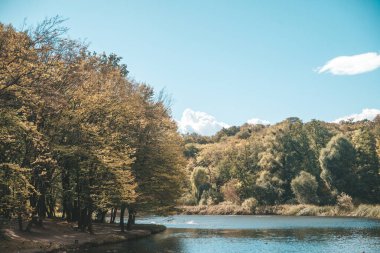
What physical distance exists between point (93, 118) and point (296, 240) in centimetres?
2550

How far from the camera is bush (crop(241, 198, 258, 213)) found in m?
109

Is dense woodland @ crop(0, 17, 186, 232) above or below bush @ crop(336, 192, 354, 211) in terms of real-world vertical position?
above

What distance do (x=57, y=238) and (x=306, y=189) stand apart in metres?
75.2

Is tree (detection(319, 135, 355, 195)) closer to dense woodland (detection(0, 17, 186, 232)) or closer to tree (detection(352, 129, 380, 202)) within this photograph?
tree (detection(352, 129, 380, 202))

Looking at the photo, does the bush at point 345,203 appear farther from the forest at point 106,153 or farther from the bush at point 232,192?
the bush at point 232,192

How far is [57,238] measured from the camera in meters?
38.5

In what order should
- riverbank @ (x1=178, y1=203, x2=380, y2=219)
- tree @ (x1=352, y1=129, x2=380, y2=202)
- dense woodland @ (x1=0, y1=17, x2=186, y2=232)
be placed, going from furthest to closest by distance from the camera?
tree @ (x1=352, y1=129, x2=380, y2=202) < riverbank @ (x1=178, y1=203, x2=380, y2=219) < dense woodland @ (x1=0, y1=17, x2=186, y2=232)

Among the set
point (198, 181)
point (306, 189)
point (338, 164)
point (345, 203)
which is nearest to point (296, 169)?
point (306, 189)

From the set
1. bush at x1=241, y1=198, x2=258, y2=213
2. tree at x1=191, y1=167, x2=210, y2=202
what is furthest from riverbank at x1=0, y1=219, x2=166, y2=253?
tree at x1=191, y1=167, x2=210, y2=202

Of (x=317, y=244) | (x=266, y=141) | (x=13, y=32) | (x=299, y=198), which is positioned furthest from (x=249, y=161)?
(x=13, y=32)

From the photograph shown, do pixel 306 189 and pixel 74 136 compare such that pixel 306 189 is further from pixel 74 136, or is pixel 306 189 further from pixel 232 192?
pixel 74 136

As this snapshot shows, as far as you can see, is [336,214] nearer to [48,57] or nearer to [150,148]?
[150,148]

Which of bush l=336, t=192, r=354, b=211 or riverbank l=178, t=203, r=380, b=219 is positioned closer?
riverbank l=178, t=203, r=380, b=219

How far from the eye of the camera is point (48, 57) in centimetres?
3744
